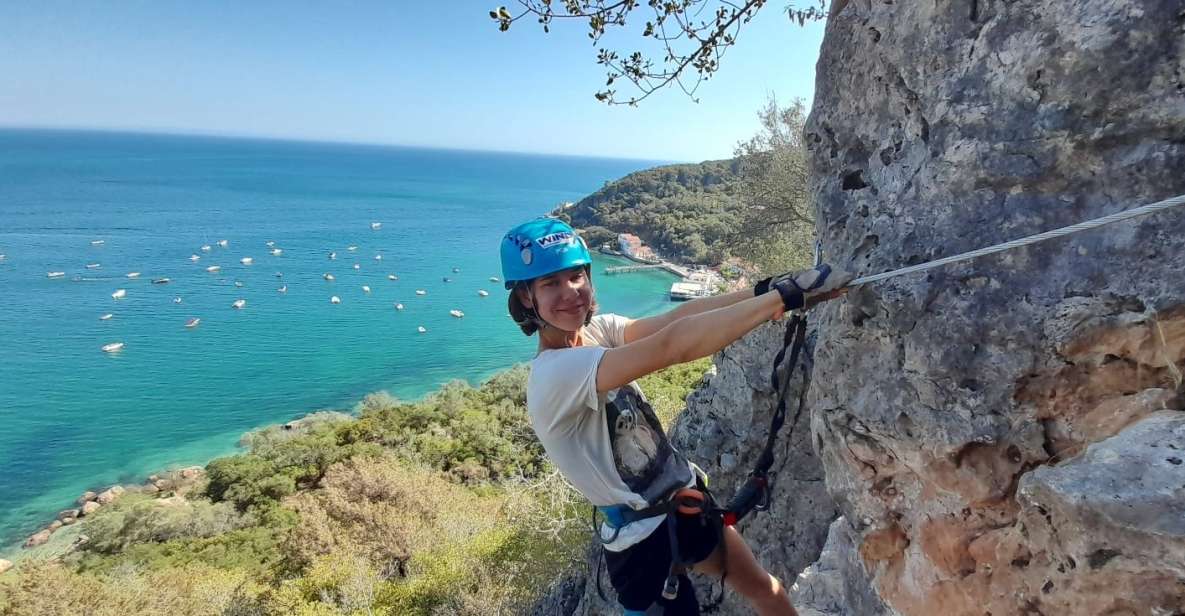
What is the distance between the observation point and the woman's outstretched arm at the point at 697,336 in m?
2.12

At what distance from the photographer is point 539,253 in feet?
8.64

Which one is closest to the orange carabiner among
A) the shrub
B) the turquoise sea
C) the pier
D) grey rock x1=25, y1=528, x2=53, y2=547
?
the shrub

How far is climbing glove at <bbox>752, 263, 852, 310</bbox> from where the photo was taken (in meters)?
2.12

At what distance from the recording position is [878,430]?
88.0 inches

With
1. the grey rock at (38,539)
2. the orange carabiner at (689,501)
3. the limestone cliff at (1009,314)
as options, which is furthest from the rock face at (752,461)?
the grey rock at (38,539)

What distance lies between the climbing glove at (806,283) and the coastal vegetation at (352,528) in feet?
26.7

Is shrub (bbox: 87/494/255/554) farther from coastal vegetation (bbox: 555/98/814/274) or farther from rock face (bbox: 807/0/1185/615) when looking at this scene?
rock face (bbox: 807/0/1185/615)

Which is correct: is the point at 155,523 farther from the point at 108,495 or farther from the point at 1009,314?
the point at 1009,314

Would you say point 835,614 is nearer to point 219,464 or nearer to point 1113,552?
point 1113,552

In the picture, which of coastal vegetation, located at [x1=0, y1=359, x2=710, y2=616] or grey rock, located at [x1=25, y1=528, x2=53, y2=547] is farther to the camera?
grey rock, located at [x1=25, y1=528, x2=53, y2=547]

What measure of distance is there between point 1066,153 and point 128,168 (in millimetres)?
221195

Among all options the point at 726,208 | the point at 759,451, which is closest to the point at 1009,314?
the point at 759,451

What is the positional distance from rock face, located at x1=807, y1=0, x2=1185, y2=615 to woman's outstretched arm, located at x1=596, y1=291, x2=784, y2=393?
1.55ft

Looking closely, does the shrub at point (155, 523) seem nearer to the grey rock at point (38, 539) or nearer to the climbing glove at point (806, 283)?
the grey rock at point (38, 539)
